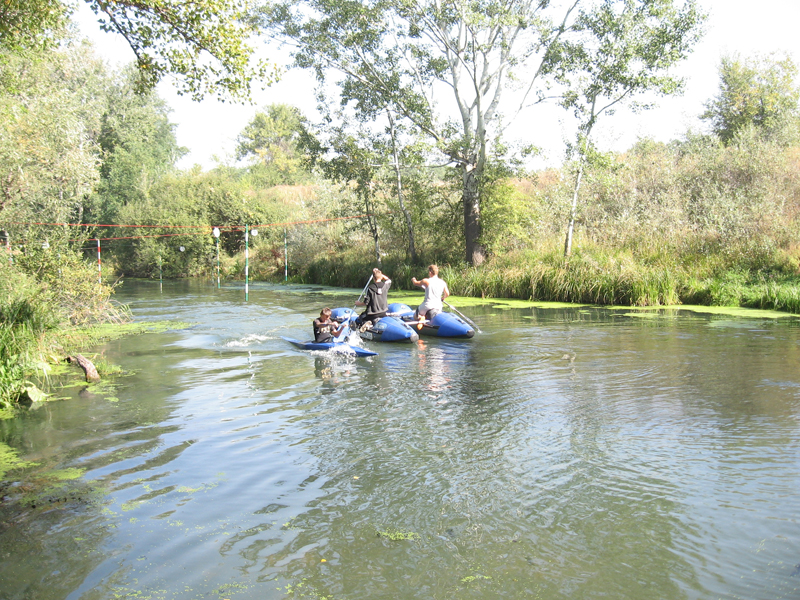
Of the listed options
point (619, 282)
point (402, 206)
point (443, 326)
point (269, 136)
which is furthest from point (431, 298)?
point (269, 136)

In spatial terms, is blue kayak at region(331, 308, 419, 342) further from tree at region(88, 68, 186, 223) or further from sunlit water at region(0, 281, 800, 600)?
tree at region(88, 68, 186, 223)

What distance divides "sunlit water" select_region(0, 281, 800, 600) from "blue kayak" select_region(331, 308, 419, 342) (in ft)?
7.69

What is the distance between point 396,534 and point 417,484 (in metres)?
0.81

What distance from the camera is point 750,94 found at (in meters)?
28.7

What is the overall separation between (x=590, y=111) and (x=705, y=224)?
4778mm

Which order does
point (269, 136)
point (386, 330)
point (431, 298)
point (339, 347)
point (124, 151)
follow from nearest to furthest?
point (339, 347), point (386, 330), point (431, 298), point (124, 151), point (269, 136)

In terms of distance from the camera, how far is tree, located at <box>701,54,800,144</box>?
2770 cm

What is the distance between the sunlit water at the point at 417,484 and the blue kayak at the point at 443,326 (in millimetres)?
2523

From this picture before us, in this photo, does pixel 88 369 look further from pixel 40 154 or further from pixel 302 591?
pixel 40 154

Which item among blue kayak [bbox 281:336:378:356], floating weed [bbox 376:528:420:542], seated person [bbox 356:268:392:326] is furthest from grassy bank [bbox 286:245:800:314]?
floating weed [bbox 376:528:420:542]

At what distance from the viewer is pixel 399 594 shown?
336 centimetres

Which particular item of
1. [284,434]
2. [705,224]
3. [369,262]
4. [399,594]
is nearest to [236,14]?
[284,434]

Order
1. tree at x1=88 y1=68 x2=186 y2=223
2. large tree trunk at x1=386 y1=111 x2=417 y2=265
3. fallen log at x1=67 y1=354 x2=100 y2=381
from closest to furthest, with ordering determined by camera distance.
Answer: fallen log at x1=67 y1=354 x2=100 y2=381 < large tree trunk at x1=386 y1=111 x2=417 y2=265 < tree at x1=88 y1=68 x2=186 y2=223

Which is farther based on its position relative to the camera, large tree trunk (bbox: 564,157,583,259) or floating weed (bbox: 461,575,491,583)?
large tree trunk (bbox: 564,157,583,259)
